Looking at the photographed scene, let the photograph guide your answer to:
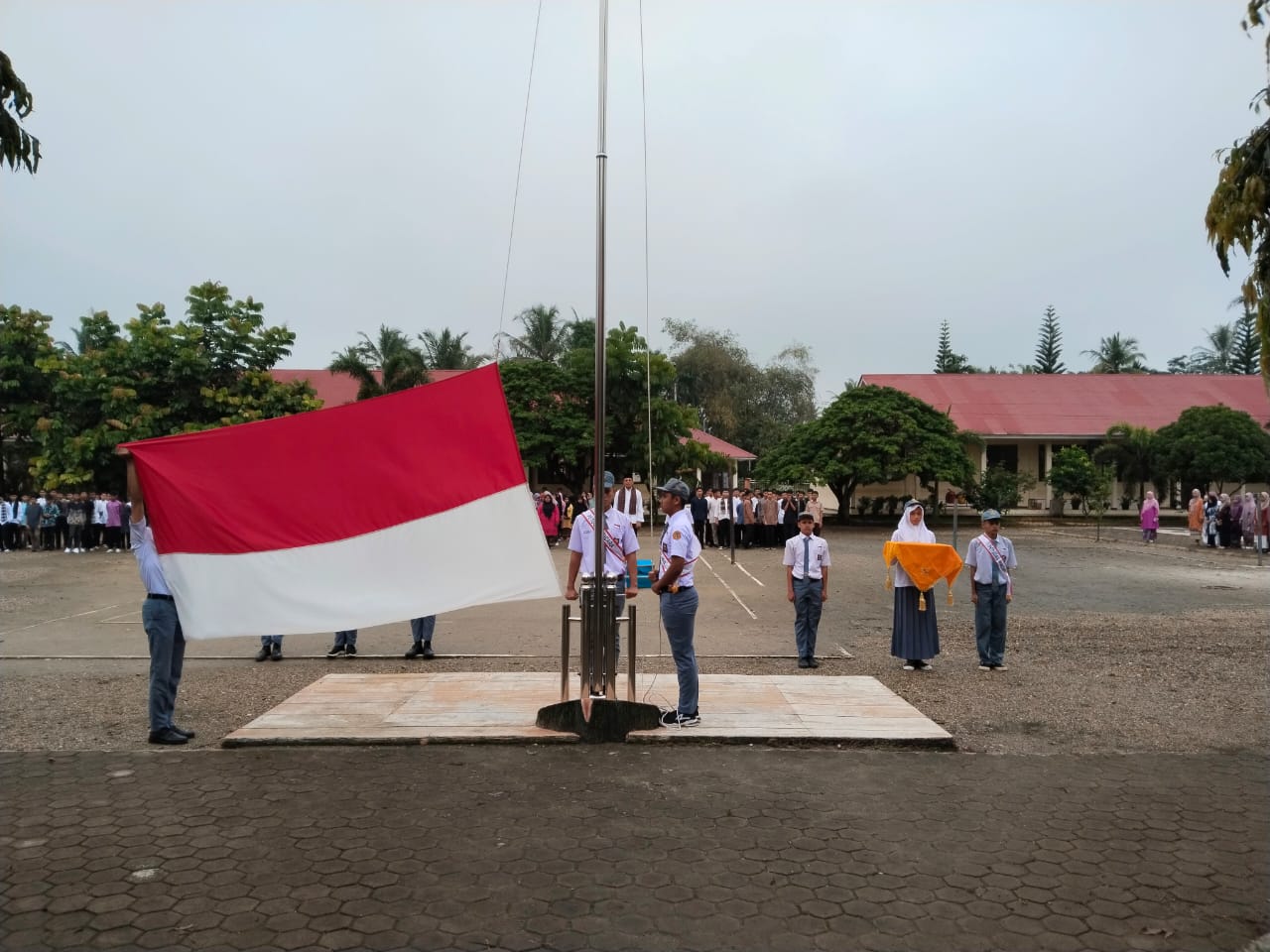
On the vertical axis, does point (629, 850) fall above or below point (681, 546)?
below

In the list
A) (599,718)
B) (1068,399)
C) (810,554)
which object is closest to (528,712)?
(599,718)

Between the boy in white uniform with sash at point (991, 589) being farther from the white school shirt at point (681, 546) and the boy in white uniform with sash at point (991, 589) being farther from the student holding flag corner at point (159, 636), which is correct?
the student holding flag corner at point (159, 636)

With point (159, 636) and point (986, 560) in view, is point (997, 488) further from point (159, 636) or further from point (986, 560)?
point (159, 636)

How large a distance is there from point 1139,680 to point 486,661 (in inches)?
264

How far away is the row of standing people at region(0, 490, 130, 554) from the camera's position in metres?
27.5

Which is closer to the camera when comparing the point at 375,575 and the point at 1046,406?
the point at 375,575

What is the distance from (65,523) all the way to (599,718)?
26.6m

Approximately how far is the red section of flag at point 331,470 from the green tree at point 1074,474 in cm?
3491

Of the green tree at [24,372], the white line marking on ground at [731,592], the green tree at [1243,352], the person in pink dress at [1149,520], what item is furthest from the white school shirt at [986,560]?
the green tree at [1243,352]

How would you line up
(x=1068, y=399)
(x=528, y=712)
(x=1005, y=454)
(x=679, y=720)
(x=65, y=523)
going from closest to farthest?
(x=679, y=720) < (x=528, y=712) < (x=65, y=523) < (x=1005, y=454) < (x=1068, y=399)

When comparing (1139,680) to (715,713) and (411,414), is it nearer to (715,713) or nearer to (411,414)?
(715,713)

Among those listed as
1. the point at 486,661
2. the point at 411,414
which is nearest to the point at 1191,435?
the point at 486,661

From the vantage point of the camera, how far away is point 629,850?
4.99m

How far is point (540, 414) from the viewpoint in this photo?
3306cm
